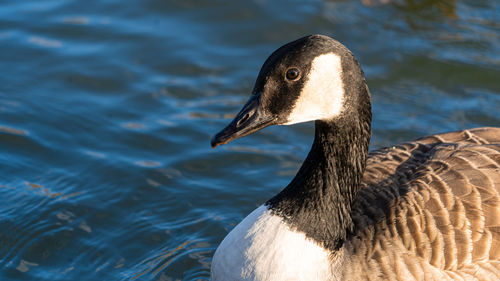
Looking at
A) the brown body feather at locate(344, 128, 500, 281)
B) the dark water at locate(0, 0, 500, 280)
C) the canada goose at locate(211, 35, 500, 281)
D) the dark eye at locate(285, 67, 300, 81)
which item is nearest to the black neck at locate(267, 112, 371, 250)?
the canada goose at locate(211, 35, 500, 281)

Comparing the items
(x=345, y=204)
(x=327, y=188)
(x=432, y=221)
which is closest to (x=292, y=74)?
(x=327, y=188)

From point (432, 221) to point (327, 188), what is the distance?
79 centimetres

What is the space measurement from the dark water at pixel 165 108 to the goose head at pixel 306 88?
1991 mm

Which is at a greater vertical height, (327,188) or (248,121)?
(248,121)

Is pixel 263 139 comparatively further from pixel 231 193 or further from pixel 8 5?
pixel 8 5

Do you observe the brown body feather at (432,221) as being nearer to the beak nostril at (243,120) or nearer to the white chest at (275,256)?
the white chest at (275,256)

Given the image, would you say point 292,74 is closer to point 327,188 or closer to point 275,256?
point 327,188

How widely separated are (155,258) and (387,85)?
13.8ft

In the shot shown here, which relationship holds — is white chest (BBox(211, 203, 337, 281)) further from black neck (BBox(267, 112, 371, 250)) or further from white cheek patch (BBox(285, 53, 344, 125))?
white cheek patch (BBox(285, 53, 344, 125))

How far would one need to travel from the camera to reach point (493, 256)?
487 centimetres

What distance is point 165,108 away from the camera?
8562 millimetres

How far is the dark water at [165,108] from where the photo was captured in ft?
21.8

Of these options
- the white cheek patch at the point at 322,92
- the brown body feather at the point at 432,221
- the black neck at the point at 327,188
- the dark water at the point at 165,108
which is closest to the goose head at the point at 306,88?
the white cheek patch at the point at 322,92

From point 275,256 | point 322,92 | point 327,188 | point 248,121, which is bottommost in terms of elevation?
point 275,256
